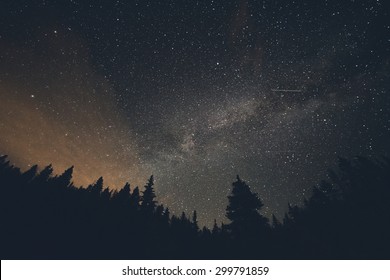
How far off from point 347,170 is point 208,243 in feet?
111

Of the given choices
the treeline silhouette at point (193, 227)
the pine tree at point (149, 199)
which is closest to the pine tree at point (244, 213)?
the treeline silhouette at point (193, 227)

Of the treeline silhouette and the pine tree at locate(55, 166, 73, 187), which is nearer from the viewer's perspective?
the treeline silhouette

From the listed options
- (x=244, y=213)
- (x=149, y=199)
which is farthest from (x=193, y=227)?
(x=244, y=213)

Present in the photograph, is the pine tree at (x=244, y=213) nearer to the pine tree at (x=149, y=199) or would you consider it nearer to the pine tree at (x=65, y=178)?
the pine tree at (x=149, y=199)

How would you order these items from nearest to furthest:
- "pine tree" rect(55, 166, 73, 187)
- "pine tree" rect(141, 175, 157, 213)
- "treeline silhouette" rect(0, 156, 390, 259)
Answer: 1. "treeline silhouette" rect(0, 156, 390, 259)
2. "pine tree" rect(141, 175, 157, 213)
3. "pine tree" rect(55, 166, 73, 187)

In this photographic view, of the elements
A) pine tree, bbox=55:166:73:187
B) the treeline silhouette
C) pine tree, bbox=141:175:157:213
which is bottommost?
the treeline silhouette

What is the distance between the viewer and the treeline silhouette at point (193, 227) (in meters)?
25.2

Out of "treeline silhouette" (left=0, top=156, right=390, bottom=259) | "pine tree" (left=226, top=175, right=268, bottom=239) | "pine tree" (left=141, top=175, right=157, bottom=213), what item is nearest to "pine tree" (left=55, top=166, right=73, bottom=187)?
"treeline silhouette" (left=0, top=156, right=390, bottom=259)

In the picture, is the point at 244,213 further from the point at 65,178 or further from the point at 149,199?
the point at 65,178

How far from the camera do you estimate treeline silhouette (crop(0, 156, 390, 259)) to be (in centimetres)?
2525

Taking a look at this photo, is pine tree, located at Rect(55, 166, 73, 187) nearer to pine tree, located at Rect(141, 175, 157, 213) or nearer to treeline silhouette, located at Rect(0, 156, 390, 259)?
treeline silhouette, located at Rect(0, 156, 390, 259)

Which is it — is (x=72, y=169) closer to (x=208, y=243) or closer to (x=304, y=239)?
(x=208, y=243)
